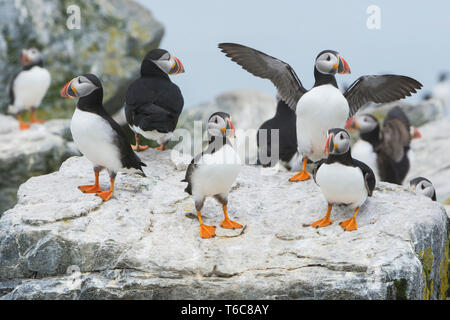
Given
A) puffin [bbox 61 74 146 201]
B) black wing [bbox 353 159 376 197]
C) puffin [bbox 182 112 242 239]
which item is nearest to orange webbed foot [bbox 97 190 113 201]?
puffin [bbox 61 74 146 201]

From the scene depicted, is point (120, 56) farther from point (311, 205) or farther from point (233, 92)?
point (311, 205)

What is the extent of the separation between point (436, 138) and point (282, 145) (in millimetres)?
5702

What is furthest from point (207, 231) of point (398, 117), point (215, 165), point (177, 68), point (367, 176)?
point (398, 117)

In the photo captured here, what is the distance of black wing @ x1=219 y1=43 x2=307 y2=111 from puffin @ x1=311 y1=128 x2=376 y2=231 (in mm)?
1415

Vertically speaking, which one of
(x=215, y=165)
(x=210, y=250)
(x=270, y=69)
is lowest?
(x=210, y=250)

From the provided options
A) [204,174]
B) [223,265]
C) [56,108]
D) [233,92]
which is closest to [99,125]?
[204,174]

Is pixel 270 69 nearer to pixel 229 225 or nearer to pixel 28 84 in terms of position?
pixel 229 225

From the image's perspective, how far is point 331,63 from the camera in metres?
6.04

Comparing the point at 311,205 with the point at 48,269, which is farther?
the point at 311,205

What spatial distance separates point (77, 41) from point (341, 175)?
973cm

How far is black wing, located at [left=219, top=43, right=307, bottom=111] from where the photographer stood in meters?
6.70
